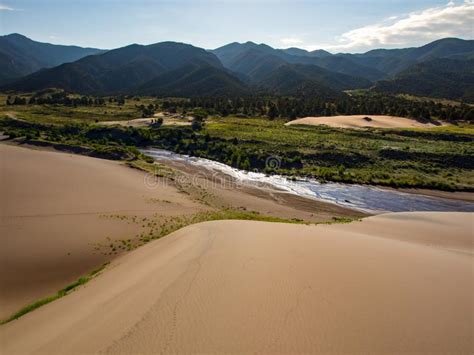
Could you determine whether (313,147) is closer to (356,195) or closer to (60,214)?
(356,195)

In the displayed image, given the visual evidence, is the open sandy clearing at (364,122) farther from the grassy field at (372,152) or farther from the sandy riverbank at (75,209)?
the sandy riverbank at (75,209)

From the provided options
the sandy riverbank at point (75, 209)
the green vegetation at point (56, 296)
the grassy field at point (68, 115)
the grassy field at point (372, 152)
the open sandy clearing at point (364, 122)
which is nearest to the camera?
the green vegetation at point (56, 296)

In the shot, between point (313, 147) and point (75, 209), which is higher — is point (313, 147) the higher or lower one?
the higher one

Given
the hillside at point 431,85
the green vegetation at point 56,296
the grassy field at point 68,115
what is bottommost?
the green vegetation at point 56,296

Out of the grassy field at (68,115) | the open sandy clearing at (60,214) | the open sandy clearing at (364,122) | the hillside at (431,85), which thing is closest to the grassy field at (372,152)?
the open sandy clearing at (364,122)

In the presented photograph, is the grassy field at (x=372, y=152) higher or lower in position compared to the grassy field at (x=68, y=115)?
lower

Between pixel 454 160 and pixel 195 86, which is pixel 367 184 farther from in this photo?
pixel 195 86

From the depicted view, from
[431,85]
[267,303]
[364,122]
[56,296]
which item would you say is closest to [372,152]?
[364,122]
